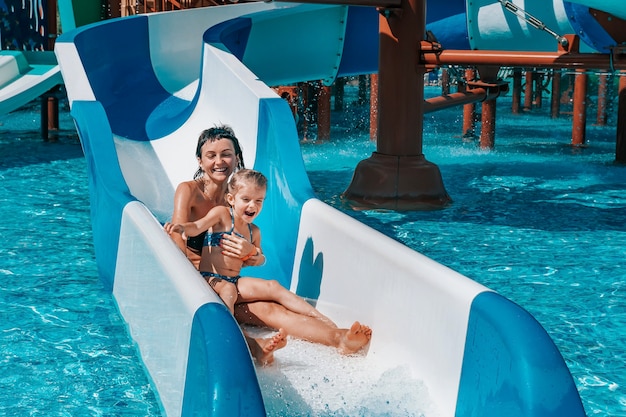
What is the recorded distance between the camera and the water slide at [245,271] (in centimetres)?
185

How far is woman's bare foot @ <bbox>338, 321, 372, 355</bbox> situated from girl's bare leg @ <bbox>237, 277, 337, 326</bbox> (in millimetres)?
187

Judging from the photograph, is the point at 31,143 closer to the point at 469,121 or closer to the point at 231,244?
the point at 469,121

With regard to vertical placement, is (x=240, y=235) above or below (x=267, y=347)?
above

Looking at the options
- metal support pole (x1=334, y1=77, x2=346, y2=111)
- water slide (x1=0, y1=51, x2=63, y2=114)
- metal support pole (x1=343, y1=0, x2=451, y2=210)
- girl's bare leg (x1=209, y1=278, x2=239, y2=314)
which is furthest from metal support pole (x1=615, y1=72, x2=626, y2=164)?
metal support pole (x1=334, y1=77, x2=346, y2=111)

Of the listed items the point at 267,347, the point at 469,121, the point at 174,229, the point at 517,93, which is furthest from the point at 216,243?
the point at 517,93

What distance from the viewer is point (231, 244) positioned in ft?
9.41

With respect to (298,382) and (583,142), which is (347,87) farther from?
(298,382)

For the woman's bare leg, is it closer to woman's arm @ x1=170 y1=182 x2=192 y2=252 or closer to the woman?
the woman

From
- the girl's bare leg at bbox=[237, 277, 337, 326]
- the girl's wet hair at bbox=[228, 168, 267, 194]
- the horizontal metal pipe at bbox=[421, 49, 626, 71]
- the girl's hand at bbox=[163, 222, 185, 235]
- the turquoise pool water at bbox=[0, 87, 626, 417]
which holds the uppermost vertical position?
the horizontal metal pipe at bbox=[421, 49, 626, 71]

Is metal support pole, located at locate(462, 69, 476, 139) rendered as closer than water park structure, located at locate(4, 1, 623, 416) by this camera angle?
No

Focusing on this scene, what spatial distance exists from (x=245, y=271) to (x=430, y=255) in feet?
3.71

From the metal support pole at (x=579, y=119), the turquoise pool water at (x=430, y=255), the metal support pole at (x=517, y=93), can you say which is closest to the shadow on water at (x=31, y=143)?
the turquoise pool water at (x=430, y=255)

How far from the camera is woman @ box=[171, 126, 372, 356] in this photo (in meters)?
2.63

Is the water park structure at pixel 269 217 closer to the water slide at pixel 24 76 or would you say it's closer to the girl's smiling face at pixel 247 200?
the girl's smiling face at pixel 247 200
